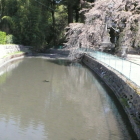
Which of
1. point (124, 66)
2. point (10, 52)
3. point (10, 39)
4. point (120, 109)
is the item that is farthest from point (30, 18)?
point (120, 109)

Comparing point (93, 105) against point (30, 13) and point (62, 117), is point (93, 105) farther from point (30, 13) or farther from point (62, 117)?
point (30, 13)

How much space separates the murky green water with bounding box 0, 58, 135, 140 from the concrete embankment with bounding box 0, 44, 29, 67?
9.21m

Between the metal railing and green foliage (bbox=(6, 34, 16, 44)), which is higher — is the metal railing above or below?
below

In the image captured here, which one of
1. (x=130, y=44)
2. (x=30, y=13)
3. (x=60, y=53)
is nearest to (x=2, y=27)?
(x=30, y=13)

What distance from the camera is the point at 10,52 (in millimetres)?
30875

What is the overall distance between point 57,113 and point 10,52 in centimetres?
2199

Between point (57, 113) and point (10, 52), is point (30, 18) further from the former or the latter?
point (57, 113)

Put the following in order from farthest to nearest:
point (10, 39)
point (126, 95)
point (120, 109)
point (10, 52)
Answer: point (10, 39), point (10, 52), point (120, 109), point (126, 95)

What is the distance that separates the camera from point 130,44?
22.8m

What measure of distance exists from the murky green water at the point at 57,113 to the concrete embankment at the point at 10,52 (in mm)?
9213

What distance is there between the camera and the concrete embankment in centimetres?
2555

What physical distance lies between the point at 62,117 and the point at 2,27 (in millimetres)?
31262

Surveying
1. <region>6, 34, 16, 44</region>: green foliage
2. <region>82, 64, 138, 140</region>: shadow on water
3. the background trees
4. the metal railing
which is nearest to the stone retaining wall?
<region>82, 64, 138, 140</region>: shadow on water

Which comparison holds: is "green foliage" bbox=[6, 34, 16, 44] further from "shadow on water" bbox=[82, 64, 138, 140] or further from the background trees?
"shadow on water" bbox=[82, 64, 138, 140]
